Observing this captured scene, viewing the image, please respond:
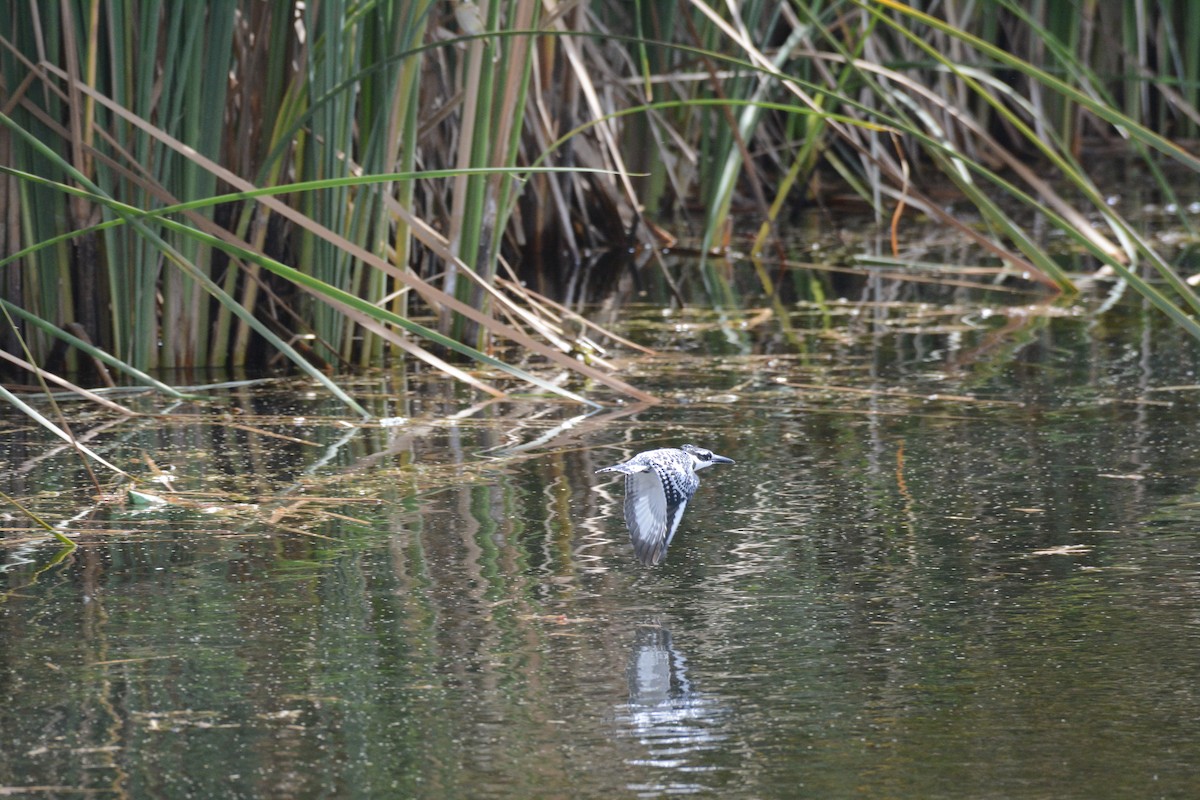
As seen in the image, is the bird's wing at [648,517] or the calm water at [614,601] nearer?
the calm water at [614,601]

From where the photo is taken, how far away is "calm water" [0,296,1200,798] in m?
1.47

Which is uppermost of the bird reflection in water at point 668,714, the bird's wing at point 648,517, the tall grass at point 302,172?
the tall grass at point 302,172

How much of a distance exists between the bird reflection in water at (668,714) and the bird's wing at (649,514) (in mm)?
199

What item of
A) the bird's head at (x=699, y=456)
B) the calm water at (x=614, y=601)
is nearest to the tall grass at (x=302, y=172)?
the calm water at (x=614, y=601)

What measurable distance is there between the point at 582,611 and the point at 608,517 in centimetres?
40

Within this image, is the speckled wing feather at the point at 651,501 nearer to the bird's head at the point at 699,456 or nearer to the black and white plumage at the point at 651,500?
the black and white plumage at the point at 651,500

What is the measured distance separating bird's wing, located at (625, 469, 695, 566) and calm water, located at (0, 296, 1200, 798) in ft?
0.14

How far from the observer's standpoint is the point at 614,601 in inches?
75.4

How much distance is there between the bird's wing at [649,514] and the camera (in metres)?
1.97

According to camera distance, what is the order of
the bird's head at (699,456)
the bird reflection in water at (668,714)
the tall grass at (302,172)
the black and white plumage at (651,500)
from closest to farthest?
the bird reflection in water at (668,714) → the black and white plumage at (651,500) → the bird's head at (699,456) → the tall grass at (302,172)

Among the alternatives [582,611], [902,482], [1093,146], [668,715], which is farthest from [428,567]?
[1093,146]

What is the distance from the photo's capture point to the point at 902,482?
2418mm

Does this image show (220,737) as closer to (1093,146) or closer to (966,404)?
(966,404)

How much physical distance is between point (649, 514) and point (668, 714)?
1.42ft
